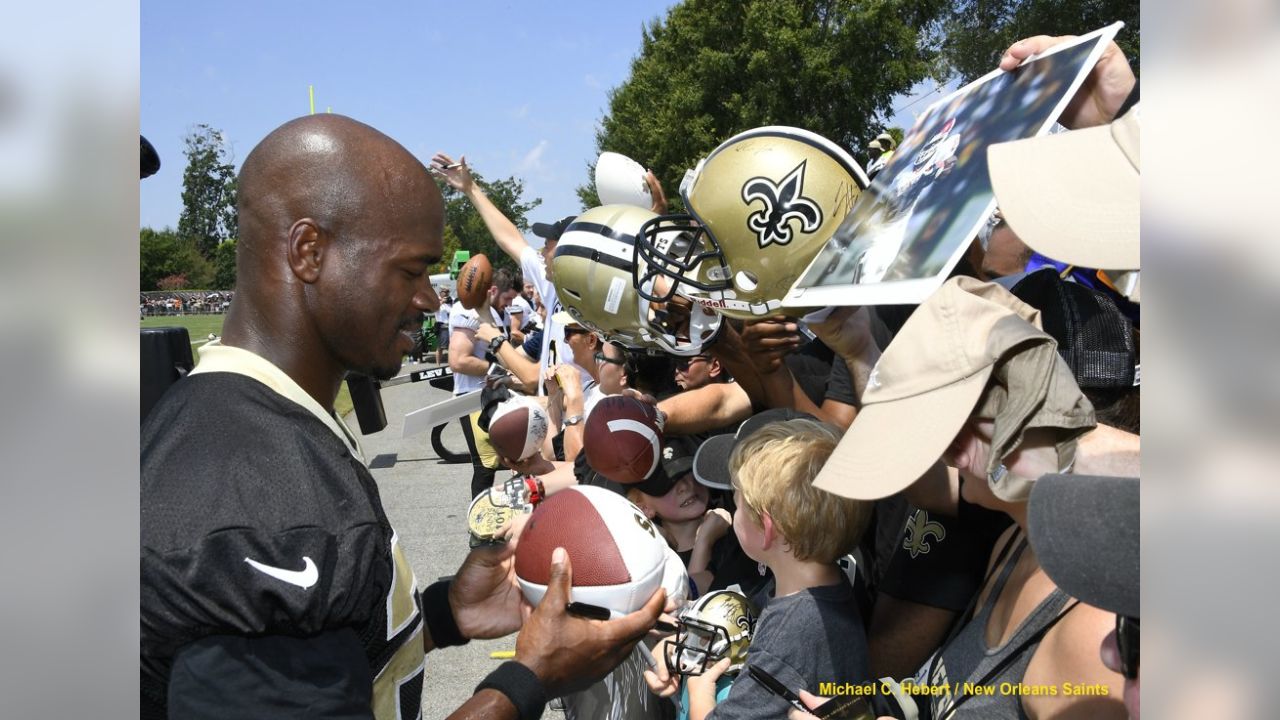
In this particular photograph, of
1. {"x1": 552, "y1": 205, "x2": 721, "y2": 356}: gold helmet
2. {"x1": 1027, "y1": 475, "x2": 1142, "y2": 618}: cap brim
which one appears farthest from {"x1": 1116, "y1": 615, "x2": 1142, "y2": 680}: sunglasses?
{"x1": 552, "y1": 205, "x2": 721, "y2": 356}: gold helmet

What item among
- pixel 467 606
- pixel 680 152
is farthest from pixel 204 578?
pixel 680 152

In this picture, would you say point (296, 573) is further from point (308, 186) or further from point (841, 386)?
point (841, 386)

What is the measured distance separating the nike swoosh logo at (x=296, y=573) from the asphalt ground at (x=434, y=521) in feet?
8.39

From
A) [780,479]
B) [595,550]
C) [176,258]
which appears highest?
[780,479]

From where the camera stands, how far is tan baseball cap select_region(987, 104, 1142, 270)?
142 centimetres

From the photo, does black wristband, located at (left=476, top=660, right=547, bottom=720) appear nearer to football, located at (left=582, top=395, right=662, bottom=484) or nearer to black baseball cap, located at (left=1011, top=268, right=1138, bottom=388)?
black baseball cap, located at (left=1011, top=268, right=1138, bottom=388)

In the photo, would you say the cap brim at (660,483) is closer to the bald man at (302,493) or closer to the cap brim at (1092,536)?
the bald man at (302,493)

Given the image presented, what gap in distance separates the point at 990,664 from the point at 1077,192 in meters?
1.04

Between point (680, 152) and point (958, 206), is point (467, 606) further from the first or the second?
point (680, 152)

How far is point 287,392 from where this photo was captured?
1798 millimetres

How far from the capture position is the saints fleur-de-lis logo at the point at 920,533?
95.9 inches

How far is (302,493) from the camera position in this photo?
156cm

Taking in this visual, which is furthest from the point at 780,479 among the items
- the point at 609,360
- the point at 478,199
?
the point at 478,199

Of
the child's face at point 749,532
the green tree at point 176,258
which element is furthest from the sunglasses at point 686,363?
the green tree at point 176,258
